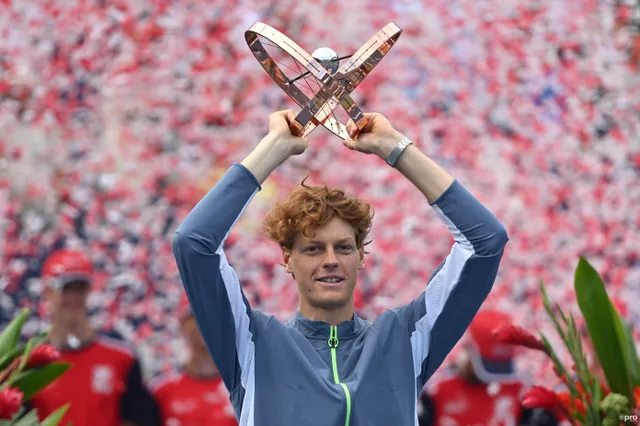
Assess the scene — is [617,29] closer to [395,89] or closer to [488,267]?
[395,89]

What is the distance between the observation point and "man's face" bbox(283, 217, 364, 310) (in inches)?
96.9

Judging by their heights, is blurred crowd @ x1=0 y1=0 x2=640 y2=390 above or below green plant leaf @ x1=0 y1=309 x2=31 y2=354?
above

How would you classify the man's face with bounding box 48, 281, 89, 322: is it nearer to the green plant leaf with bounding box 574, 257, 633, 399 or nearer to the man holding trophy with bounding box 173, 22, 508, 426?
the man holding trophy with bounding box 173, 22, 508, 426

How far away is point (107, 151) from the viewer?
6.25 metres

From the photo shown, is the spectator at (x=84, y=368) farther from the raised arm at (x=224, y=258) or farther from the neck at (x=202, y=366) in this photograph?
the raised arm at (x=224, y=258)

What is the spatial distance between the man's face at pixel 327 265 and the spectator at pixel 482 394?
237cm

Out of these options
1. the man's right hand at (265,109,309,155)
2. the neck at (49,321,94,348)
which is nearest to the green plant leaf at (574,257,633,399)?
the man's right hand at (265,109,309,155)

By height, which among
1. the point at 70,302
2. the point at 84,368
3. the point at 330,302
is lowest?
the point at 84,368

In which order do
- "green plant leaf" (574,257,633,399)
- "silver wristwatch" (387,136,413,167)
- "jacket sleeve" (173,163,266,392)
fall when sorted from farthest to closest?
"green plant leaf" (574,257,633,399) → "silver wristwatch" (387,136,413,167) → "jacket sleeve" (173,163,266,392)

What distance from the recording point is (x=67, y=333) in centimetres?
473

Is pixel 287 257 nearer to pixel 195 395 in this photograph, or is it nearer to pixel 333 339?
pixel 333 339

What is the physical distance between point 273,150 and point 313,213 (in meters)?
0.20

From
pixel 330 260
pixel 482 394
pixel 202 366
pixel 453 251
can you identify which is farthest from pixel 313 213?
pixel 482 394

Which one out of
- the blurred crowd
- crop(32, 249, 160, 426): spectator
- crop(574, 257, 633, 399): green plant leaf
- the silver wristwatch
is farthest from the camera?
the blurred crowd
